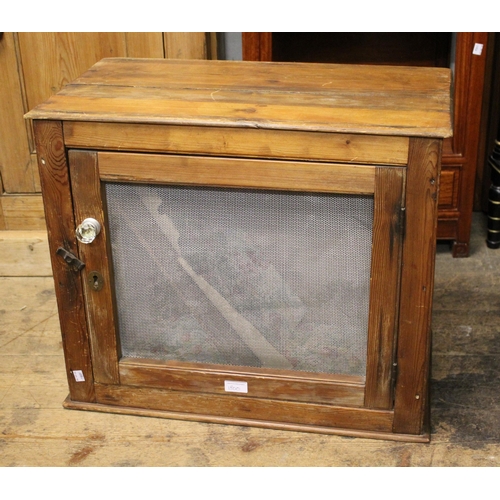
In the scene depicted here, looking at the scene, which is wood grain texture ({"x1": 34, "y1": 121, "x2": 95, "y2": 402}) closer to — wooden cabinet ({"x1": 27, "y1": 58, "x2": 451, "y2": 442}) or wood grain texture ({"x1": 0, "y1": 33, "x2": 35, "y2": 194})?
wooden cabinet ({"x1": 27, "y1": 58, "x2": 451, "y2": 442})

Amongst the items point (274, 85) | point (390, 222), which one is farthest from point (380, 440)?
point (274, 85)

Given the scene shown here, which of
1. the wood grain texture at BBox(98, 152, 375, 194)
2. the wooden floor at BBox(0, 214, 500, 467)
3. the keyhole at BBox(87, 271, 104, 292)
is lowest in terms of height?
the wooden floor at BBox(0, 214, 500, 467)

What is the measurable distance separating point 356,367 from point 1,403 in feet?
3.03

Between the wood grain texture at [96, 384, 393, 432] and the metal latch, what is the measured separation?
Result: 13.3 inches

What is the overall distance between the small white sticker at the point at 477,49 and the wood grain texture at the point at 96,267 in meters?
1.38

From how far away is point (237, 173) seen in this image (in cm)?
188

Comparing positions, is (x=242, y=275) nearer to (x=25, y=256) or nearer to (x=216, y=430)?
(x=216, y=430)

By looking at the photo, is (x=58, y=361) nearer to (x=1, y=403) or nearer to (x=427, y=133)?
(x=1, y=403)

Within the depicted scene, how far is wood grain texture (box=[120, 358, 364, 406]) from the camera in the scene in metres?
2.06

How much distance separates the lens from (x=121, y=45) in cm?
277

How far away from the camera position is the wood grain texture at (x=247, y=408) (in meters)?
2.07

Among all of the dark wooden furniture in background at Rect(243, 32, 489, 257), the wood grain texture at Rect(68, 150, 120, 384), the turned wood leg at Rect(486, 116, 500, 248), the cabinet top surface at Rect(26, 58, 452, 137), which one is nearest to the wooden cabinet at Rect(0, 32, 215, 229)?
the dark wooden furniture in background at Rect(243, 32, 489, 257)

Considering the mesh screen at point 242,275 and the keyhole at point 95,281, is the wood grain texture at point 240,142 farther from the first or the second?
the keyhole at point 95,281

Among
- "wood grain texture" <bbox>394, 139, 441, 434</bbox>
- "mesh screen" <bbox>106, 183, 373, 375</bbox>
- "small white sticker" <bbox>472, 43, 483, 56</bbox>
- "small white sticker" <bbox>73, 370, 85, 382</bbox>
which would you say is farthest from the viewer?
"small white sticker" <bbox>472, 43, 483, 56</bbox>
